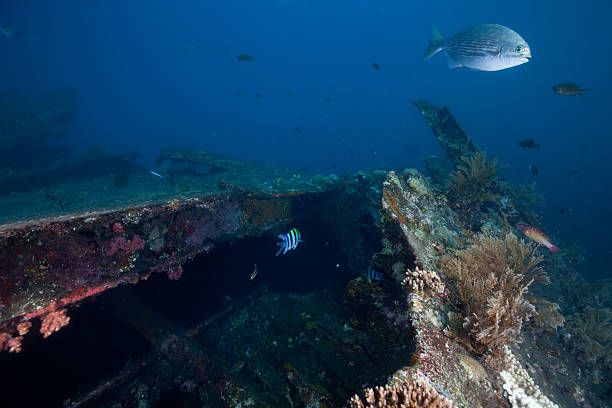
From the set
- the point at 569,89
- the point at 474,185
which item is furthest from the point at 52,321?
the point at 569,89

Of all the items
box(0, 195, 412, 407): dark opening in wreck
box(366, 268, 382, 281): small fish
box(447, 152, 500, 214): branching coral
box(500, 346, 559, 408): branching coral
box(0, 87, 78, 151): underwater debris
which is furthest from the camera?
box(0, 87, 78, 151): underwater debris

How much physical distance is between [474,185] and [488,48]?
3.43m

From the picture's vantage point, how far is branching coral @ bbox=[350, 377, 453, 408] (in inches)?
80.9

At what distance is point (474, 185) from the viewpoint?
6730 millimetres

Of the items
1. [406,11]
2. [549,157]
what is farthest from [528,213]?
[406,11]

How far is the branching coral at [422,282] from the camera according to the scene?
321 cm

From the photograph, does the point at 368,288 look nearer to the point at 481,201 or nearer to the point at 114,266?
the point at 114,266

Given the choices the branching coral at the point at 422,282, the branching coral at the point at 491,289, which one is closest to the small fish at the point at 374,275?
the branching coral at the point at 422,282

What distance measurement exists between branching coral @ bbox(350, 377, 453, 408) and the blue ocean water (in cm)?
5505

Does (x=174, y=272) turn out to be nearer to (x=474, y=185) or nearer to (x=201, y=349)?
(x=201, y=349)

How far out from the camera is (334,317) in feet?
14.8

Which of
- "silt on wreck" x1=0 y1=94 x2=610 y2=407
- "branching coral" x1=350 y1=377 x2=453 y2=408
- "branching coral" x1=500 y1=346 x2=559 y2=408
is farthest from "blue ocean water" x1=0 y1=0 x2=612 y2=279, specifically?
"branching coral" x1=350 y1=377 x2=453 y2=408

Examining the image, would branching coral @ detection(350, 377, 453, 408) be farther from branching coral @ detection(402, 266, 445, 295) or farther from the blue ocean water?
the blue ocean water

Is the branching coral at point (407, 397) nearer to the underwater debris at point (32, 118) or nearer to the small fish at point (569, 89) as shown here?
the small fish at point (569, 89)
